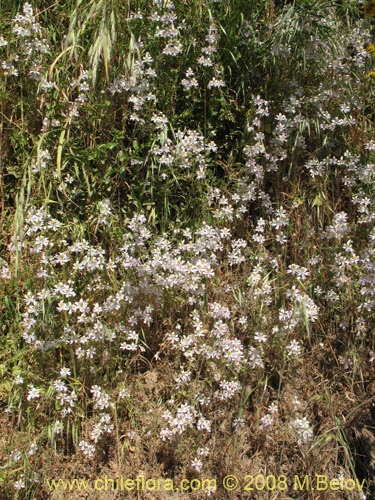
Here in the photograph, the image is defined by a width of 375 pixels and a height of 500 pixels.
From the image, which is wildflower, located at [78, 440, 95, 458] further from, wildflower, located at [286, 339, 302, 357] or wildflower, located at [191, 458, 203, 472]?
wildflower, located at [286, 339, 302, 357]

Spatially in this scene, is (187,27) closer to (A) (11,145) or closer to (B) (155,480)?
(A) (11,145)

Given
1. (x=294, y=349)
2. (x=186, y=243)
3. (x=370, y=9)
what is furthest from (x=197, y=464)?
(x=370, y=9)

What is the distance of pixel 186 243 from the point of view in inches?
121

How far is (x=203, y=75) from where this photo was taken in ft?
10.5

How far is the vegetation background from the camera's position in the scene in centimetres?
277

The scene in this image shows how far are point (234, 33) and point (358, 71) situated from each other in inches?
31.2

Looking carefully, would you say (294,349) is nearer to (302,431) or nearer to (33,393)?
(302,431)

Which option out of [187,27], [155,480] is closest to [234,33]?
[187,27]

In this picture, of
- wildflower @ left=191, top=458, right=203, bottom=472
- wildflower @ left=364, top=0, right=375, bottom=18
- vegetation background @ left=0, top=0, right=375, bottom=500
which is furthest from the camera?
wildflower @ left=364, top=0, right=375, bottom=18

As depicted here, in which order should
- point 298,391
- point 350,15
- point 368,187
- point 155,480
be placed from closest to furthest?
1. point 155,480
2. point 298,391
3. point 368,187
4. point 350,15

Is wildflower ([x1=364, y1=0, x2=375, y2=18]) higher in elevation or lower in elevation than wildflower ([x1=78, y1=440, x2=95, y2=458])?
higher

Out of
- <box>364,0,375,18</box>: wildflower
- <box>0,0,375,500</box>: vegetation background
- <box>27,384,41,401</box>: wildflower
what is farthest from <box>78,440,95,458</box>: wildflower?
<box>364,0,375,18</box>: wildflower

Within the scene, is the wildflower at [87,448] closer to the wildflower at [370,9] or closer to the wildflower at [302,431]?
the wildflower at [302,431]

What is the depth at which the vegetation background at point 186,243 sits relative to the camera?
109 inches
